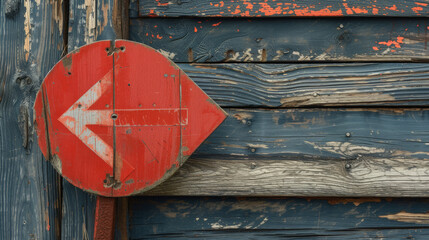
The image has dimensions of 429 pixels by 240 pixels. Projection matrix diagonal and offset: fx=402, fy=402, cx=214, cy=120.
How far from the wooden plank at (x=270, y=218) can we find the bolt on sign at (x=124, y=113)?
0.21 metres

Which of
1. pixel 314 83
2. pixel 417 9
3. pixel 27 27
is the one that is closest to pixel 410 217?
pixel 314 83

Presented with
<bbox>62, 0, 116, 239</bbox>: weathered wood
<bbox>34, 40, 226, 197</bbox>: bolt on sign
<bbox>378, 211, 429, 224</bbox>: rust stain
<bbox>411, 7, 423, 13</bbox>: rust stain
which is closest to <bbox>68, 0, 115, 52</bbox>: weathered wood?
<bbox>62, 0, 116, 239</bbox>: weathered wood

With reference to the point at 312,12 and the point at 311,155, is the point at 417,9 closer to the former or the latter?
the point at 312,12

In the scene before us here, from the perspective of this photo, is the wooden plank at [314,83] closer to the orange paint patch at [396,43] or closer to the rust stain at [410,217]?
the orange paint patch at [396,43]

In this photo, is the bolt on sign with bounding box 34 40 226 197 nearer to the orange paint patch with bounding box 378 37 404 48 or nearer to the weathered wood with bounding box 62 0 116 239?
the weathered wood with bounding box 62 0 116 239

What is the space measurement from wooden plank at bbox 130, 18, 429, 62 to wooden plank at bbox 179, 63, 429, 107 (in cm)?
3

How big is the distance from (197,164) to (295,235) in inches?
15.9

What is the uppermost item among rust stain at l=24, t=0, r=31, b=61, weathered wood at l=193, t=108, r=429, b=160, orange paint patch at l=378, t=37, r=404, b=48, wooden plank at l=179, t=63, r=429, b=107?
rust stain at l=24, t=0, r=31, b=61

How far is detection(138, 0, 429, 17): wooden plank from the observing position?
1.25 m

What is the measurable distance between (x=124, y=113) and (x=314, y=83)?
60cm

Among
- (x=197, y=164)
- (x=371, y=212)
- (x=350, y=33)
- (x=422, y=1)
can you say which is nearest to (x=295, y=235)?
(x=371, y=212)

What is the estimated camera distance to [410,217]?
1.30 metres

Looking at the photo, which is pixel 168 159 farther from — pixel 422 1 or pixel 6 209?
pixel 422 1

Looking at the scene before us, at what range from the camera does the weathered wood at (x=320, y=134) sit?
1274mm
